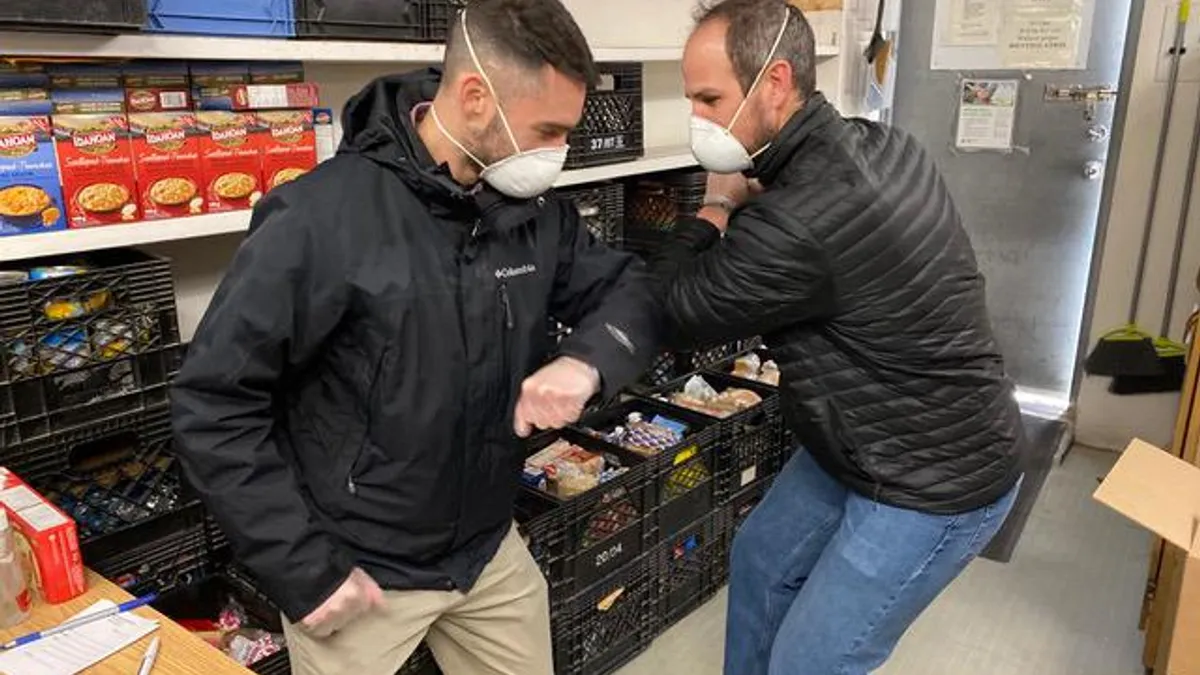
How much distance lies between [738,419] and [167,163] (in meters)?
1.63

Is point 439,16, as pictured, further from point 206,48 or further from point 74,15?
point 74,15

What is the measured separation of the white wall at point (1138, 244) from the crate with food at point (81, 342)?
3.63 meters

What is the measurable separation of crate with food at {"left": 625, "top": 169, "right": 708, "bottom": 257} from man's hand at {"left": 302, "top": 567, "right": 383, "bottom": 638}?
1.69m

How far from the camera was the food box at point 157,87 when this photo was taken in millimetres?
1562

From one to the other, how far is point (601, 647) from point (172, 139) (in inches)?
61.8

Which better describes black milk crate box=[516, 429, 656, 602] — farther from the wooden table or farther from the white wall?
the white wall

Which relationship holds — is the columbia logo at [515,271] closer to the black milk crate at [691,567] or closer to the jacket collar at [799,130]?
the jacket collar at [799,130]

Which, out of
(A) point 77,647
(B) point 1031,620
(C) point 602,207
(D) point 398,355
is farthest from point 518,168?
(B) point 1031,620

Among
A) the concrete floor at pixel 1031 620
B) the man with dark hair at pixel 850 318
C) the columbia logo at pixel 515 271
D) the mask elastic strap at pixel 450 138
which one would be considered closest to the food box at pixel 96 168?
the mask elastic strap at pixel 450 138

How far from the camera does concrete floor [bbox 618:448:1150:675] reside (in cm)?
240

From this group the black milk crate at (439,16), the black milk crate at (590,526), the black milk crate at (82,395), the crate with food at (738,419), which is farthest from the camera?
the crate with food at (738,419)

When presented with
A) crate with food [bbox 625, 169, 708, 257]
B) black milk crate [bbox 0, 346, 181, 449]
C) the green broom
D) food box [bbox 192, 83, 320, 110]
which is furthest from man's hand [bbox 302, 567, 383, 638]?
the green broom

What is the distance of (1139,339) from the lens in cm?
368

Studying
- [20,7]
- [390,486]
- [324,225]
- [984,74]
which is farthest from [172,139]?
[984,74]
